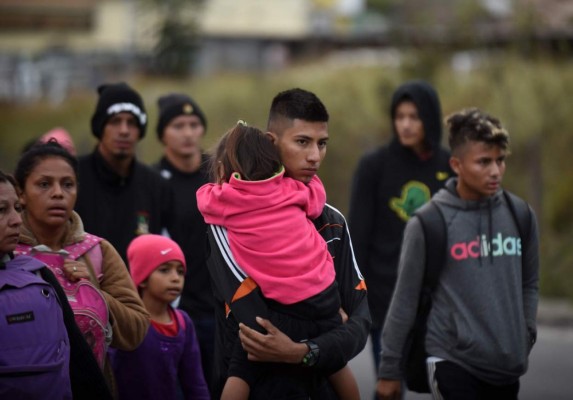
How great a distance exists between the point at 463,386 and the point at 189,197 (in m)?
2.63

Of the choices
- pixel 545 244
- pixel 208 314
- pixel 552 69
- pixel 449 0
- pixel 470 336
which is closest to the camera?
pixel 470 336

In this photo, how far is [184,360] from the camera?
6031mm

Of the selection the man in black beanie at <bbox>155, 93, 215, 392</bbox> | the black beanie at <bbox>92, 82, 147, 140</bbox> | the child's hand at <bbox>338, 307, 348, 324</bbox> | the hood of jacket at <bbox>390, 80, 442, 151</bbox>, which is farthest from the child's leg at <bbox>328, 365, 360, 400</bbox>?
the hood of jacket at <bbox>390, 80, 442, 151</bbox>

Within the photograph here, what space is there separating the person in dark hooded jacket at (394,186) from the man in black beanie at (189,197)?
1.04 meters

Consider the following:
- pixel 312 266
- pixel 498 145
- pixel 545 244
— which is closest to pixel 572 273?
pixel 545 244

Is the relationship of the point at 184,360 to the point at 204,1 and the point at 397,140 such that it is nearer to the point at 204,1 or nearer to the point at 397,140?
the point at 397,140

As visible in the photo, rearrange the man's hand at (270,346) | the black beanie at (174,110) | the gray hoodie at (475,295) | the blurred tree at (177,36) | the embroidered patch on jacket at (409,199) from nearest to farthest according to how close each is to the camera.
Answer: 1. the man's hand at (270,346)
2. the gray hoodie at (475,295)
3. the embroidered patch on jacket at (409,199)
4. the black beanie at (174,110)
5. the blurred tree at (177,36)

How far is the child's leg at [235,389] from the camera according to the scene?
14.6ft

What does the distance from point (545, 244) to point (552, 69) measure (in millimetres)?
4338

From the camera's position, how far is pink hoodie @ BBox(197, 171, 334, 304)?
4477 mm

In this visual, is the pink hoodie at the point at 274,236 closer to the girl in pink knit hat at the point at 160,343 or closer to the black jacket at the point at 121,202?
the girl in pink knit hat at the point at 160,343

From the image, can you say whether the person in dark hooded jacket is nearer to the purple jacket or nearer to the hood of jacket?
the hood of jacket

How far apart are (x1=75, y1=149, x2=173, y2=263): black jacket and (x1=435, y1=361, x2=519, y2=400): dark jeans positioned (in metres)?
2.10

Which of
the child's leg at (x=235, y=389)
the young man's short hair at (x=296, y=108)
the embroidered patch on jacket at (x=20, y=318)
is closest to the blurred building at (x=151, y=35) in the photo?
the young man's short hair at (x=296, y=108)
